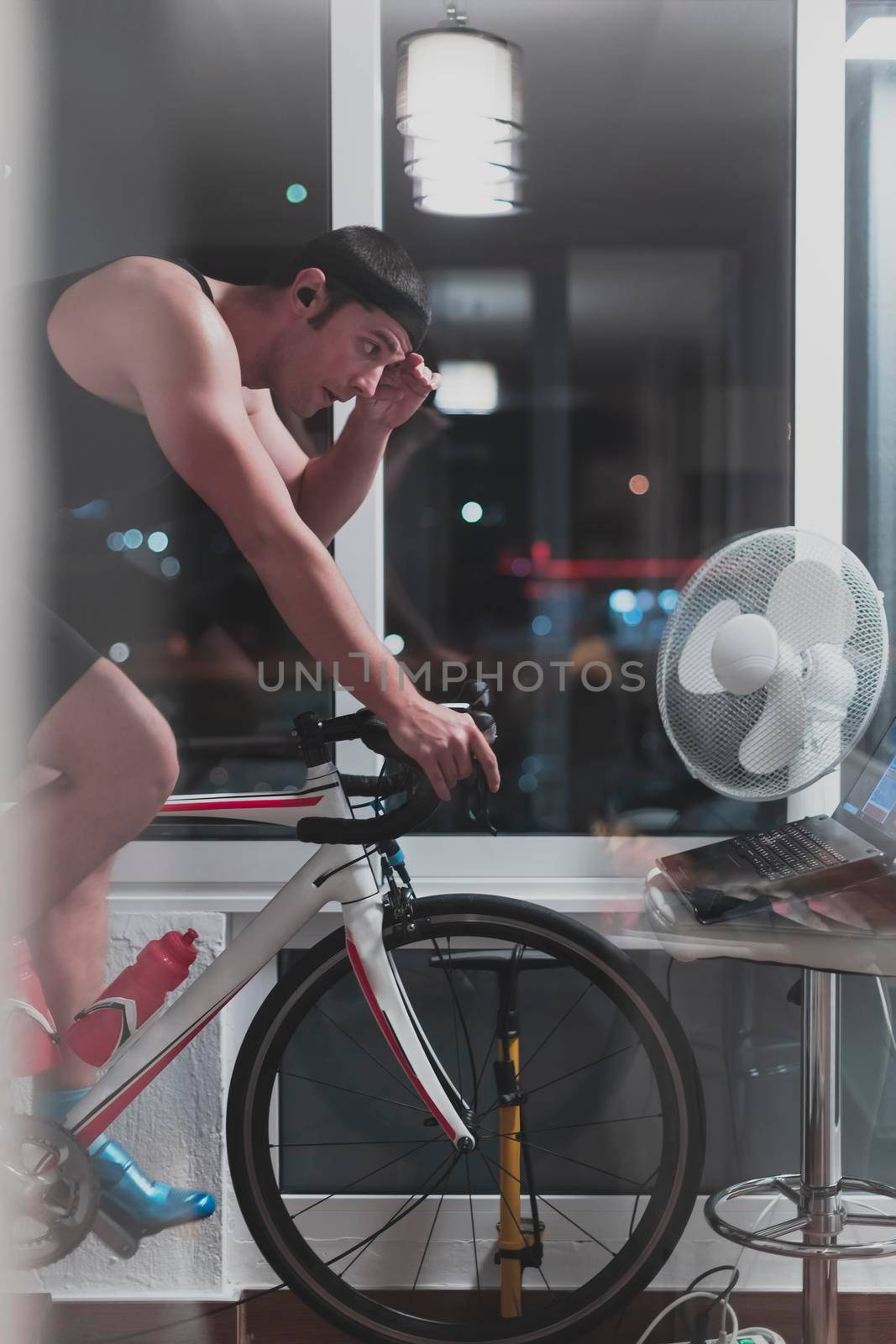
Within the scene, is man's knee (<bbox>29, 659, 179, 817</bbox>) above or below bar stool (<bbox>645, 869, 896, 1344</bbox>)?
above

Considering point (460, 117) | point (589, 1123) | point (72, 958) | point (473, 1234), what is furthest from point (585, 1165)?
point (460, 117)

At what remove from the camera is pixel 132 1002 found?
1764 mm

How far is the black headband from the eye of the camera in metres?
1.90

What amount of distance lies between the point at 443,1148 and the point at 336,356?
147cm

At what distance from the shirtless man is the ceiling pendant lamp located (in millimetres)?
173

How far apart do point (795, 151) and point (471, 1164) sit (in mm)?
1969

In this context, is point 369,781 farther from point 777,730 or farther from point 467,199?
point 467,199

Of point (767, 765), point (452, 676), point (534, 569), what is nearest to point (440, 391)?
point (534, 569)

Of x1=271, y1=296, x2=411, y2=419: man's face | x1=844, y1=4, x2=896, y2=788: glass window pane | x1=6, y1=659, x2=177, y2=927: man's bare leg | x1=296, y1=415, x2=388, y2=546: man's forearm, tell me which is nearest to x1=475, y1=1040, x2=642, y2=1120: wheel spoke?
x1=844, y1=4, x2=896, y2=788: glass window pane

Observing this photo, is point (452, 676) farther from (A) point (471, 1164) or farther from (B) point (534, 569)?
(A) point (471, 1164)

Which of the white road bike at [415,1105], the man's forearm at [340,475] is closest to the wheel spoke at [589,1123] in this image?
the white road bike at [415,1105]

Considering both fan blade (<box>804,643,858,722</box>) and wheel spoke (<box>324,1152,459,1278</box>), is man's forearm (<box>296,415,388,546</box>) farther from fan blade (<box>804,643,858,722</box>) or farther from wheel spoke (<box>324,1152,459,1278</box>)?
wheel spoke (<box>324,1152,459,1278</box>)

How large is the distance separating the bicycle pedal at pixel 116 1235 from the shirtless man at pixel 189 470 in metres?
0.02

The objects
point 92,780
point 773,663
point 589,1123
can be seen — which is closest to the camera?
point 773,663
